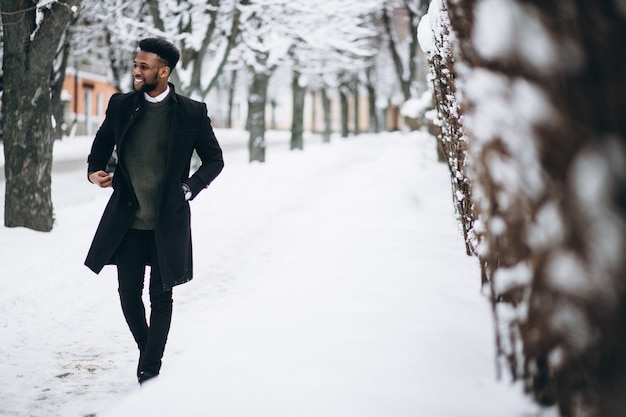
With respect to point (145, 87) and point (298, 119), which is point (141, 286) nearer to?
point (145, 87)

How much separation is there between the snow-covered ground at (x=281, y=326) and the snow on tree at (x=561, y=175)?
326mm

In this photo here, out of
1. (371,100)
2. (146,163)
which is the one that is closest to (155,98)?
(146,163)

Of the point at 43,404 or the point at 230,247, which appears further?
the point at 230,247

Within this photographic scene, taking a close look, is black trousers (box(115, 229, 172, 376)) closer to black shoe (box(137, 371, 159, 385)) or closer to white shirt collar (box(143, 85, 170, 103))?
black shoe (box(137, 371, 159, 385))

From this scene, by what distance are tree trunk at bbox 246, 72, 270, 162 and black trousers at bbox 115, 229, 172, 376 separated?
658 inches

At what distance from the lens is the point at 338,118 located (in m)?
81.4

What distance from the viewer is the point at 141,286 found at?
13.2 ft

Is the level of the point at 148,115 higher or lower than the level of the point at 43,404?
higher

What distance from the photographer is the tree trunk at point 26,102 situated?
28.5 ft

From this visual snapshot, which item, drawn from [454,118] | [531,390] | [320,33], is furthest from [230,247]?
[320,33]

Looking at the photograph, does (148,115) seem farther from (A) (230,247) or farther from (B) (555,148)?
(A) (230,247)

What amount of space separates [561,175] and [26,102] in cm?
833

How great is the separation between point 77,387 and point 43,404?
286mm

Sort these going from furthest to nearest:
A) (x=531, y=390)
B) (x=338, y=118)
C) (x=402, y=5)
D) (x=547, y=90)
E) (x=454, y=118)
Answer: (x=338, y=118)
(x=402, y=5)
(x=454, y=118)
(x=531, y=390)
(x=547, y=90)
